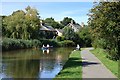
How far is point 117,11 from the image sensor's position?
24625 mm

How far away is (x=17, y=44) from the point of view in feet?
196

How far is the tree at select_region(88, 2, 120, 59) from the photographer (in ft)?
80.5

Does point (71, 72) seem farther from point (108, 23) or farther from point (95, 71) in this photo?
point (108, 23)

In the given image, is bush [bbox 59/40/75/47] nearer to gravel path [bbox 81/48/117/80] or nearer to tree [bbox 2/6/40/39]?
tree [bbox 2/6/40/39]

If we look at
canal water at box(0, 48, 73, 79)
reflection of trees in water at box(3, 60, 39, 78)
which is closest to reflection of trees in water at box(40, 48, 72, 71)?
canal water at box(0, 48, 73, 79)

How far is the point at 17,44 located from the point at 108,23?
3735cm

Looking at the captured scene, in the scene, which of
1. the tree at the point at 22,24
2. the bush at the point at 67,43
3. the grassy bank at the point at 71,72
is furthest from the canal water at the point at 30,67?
the bush at the point at 67,43

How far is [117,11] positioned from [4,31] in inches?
1866

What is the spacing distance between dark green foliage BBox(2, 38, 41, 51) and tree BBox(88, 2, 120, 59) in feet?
93.6

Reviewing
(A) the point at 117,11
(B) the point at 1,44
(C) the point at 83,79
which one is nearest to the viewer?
(C) the point at 83,79

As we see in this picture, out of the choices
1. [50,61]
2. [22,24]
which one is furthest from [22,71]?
[22,24]

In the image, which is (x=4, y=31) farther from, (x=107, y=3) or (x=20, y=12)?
(x=107, y=3)

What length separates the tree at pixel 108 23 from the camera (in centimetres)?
2455

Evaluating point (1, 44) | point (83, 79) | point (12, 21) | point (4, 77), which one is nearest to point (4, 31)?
point (12, 21)
